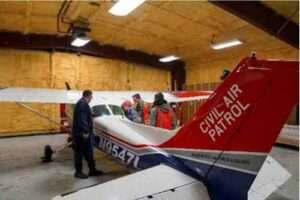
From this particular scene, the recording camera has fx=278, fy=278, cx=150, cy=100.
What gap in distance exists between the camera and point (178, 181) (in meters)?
2.43

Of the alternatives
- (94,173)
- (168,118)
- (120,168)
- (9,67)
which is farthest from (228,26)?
(9,67)

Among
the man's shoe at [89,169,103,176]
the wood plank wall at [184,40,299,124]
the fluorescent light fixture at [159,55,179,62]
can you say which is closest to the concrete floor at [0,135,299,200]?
the man's shoe at [89,169,103,176]

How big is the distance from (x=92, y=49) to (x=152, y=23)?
154 inches

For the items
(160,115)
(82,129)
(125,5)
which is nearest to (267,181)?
(160,115)

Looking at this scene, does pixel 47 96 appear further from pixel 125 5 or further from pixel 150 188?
pixel 150 188

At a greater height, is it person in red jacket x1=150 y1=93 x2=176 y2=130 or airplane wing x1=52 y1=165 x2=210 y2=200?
person in red jacket x1=150 y1=93 x2=176 y2=130

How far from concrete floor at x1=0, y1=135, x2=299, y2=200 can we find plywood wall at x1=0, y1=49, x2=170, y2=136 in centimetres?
257

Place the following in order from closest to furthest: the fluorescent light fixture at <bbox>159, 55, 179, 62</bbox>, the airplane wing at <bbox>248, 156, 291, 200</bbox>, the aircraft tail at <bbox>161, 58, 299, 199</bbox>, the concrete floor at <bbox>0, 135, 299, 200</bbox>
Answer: the aircraft tail at <bbox>161, 58, 299, 199</bbox>
the airplane wing at <bbox>248, 156, 291, 200</bbox>
the concrete floor at <bbox>0, 135, 299, 200</bbox>
the fluorescent light fixture at <bbox>159, 55, 179, 62</bbox>

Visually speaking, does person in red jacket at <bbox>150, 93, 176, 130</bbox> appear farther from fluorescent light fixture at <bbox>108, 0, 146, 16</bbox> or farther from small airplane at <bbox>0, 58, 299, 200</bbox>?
small airplane at <bbox>0, 58, 299, 200</bbox>

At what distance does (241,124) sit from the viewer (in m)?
2.21

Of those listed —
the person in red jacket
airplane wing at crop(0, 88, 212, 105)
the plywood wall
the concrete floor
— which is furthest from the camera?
the plywood wall

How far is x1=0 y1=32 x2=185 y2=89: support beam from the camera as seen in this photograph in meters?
9.82

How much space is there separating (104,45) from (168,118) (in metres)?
7.15

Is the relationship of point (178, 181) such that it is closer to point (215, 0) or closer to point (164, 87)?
point (215, 0)
